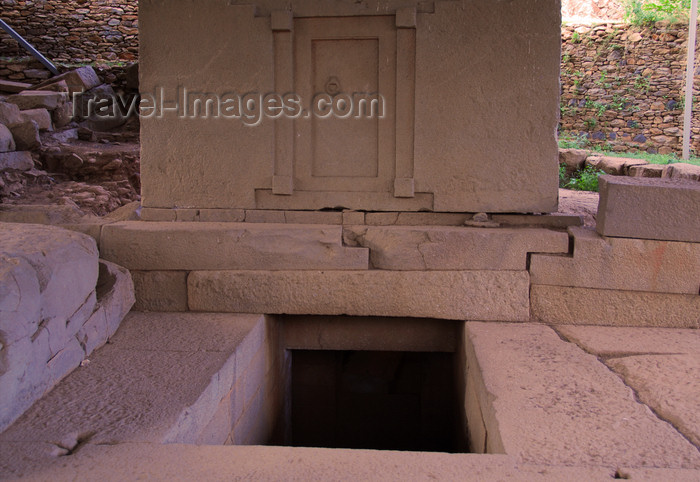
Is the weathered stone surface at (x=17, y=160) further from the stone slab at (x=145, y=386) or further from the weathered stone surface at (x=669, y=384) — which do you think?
the weathered stone surface at (x=669, y=384)

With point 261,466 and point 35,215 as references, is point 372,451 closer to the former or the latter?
point 261,466

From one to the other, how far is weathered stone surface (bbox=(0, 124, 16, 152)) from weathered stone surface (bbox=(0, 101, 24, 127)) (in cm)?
15

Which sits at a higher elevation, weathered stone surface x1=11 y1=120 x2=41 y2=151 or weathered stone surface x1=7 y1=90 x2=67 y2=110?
weathered stone surface x1=7 y1=90 x2=67 y2=110

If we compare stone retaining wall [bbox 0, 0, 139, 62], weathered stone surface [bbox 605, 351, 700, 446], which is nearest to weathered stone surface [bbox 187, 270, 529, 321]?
weathered stone surface [bbox 605, 351, 700, 446]

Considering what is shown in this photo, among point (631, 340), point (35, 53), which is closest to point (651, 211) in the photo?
point (631, 340)

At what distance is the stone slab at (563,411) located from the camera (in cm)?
213

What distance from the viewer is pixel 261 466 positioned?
2.06 meters

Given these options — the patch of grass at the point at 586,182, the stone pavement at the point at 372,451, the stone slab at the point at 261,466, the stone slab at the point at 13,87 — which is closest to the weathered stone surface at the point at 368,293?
the stone pavement at the point at 372,451

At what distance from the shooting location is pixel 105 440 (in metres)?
2.18

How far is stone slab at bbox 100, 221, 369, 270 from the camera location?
12.5ft

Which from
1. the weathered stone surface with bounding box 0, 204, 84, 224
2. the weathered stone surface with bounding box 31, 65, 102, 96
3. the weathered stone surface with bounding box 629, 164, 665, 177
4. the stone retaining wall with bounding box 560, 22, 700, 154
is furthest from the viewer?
the stone retaining wall with bounding box 560, 22, 700, 154

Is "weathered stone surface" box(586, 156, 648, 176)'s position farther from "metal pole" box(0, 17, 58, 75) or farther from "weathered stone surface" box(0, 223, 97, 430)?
"metal pole" box(0, 17, 58, 75)

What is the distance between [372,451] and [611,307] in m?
2.26

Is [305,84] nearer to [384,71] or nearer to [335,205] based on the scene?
[384,71]
